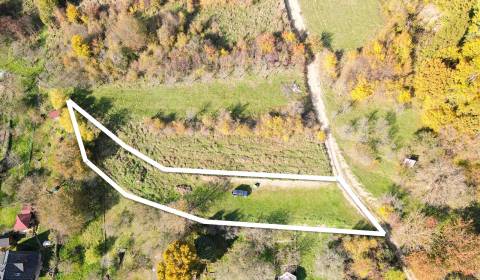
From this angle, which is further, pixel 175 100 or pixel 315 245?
pixel 175 100

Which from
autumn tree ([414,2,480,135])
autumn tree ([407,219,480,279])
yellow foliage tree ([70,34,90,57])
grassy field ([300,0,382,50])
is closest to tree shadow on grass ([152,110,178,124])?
yellow foliage tree ([70,34,90,57])

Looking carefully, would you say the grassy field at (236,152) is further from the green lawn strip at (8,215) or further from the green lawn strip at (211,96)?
the green lawn strip at (8,215)

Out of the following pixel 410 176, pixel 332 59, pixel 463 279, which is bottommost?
pixel 463 279

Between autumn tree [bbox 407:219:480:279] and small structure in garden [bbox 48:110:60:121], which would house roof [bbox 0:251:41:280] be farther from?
autumn tree [bbox 407:219:480:279]

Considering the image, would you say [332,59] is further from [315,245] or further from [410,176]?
[315,245]

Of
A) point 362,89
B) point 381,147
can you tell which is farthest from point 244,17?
point 381,147

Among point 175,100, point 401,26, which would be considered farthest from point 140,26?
point 401,26
